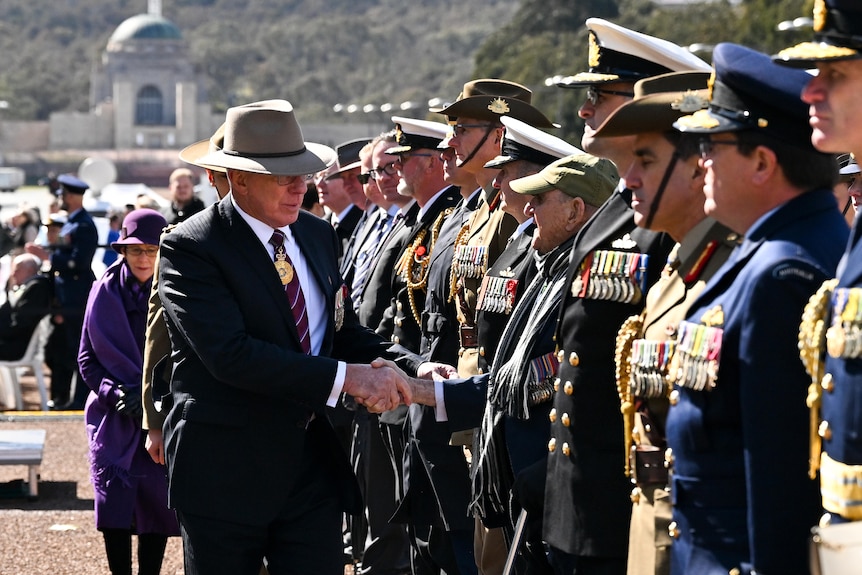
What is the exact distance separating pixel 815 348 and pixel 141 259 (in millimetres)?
4785

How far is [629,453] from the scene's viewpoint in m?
4.20

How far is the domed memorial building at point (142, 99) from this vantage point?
11638 centimetres

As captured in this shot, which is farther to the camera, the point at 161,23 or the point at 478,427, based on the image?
the point at 161,23

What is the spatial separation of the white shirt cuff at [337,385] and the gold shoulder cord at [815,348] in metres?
2.21

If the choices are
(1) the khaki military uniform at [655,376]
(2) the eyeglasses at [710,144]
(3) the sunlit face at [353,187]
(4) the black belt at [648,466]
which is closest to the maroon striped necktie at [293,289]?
(1) the khaki military uniform at [655,376]

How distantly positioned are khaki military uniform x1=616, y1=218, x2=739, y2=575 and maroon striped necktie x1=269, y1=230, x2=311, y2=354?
1546mm

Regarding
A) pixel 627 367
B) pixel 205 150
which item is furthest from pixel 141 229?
pixel 627 367

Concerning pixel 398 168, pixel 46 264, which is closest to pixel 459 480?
pixel 398 168

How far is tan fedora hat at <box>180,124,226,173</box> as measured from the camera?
235 inches

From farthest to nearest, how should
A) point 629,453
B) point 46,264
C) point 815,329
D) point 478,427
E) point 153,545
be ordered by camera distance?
1. point 46,264
2. point 153,545
3. point 478,427
4. point 629,453
5. point 815,329

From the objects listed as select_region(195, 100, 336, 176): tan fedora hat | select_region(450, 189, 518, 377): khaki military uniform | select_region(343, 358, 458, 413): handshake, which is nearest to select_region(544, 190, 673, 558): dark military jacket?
select_region(343, 358, 458, 413): handshake

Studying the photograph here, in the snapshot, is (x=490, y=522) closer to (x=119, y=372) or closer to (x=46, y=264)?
(x=119, y=372)

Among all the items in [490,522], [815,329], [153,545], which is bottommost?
[153,545]

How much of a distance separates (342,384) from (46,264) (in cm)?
1439
